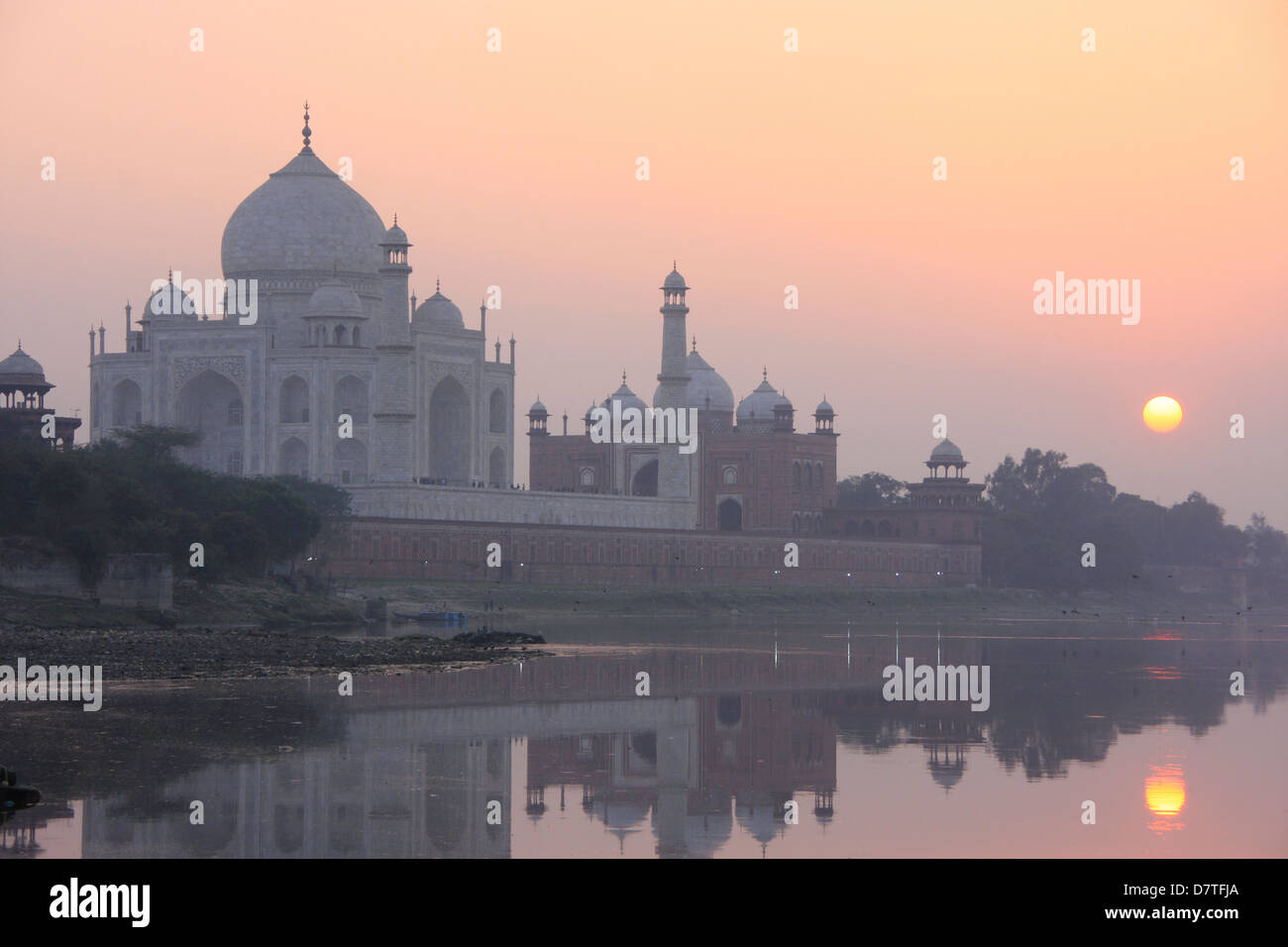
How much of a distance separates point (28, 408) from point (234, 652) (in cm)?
3081

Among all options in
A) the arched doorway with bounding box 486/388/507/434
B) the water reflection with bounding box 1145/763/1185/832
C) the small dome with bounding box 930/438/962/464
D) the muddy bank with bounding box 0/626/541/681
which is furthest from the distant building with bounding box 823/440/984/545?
the water reflection with bounding box 1145/763/1185/832

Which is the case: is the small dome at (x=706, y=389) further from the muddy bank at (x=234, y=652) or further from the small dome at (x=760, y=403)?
the muddy bank at (x=234, y=652)

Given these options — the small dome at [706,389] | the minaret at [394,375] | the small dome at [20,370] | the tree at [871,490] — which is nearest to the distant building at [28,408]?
the small dome at [20,370]

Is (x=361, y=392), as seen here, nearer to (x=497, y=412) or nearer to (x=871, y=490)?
(x=497, y=412)

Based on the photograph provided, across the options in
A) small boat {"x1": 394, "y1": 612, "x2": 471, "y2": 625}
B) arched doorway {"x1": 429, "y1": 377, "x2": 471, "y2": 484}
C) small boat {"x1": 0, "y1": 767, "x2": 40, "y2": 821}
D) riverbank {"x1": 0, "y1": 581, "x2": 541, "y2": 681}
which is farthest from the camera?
arched doorway {"x1": 429, "y1": 377, "x2": 471, "y2": 484}

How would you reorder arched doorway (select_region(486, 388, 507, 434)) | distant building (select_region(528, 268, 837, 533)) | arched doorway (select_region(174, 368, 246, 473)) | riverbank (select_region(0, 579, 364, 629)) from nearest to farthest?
riverbank (select_region(0, 579, 364, 629)) < arched doorway (select_region(174, 368, 246, 473)) < arched doorway (select_region(486, 388, 507, 434)) < distant building (select_region(528, 268, 837, 533))

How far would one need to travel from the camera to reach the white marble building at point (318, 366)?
65.2 metres

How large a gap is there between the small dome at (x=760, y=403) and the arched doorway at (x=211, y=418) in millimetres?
32131

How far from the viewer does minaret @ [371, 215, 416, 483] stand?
63906 mm

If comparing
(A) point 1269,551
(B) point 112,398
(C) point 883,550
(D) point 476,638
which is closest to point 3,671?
(D) point 476,638

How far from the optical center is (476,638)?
3712 centimetres

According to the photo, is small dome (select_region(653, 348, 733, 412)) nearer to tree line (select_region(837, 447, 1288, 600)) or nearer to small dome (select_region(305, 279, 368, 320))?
tree line (select_region(837, 447, 1288, 600))
